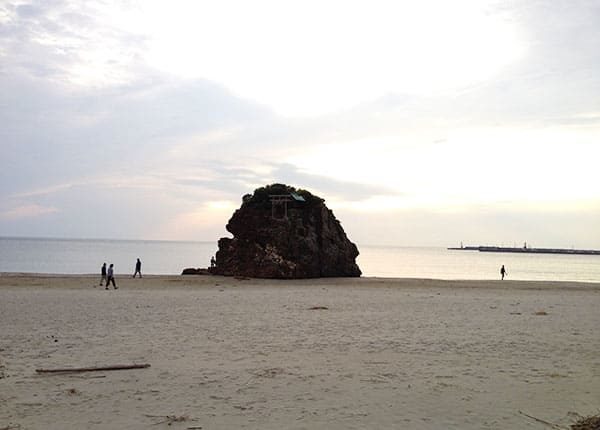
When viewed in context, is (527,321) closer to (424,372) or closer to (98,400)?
(424,372)

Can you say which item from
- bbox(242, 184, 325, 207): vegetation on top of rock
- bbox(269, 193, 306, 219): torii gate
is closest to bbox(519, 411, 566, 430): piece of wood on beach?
bbox(269, 193, 306, 219): torii gate

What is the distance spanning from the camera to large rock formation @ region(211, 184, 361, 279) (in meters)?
42.7

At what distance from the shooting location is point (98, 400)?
7965mm

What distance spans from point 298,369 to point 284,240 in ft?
109

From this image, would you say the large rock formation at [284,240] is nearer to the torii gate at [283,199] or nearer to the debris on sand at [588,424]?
the torii gate at [283,199]

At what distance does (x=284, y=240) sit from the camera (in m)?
43.2

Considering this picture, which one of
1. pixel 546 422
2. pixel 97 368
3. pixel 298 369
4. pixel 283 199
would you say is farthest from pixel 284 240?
pixel 546 422

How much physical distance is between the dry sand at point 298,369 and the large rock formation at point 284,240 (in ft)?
77.9

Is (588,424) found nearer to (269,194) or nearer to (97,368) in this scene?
(97,368)

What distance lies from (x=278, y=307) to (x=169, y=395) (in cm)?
1243

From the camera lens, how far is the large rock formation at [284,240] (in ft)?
140

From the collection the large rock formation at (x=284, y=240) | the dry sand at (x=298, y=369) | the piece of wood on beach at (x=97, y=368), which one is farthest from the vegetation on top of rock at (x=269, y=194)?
the piece of wood on beach at (x=97, y=368)

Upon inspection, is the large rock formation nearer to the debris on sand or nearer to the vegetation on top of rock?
the vegetation on top of rock

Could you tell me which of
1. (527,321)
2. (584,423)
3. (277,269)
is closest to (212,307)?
(527,321)
